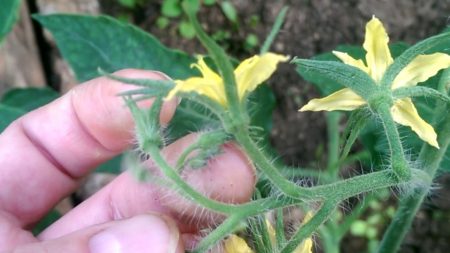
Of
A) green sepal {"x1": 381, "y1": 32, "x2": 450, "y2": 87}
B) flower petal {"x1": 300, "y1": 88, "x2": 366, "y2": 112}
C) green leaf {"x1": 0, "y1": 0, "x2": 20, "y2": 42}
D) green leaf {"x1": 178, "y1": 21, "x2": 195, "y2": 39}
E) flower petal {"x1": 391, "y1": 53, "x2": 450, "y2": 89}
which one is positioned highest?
green sepal {"x1": 381, "y1": 32, "x2": 450, "y2": 87}

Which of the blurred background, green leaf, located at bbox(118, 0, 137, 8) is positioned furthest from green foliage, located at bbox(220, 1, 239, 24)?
green leaf, located at bbox(118, 0, 137, 8)

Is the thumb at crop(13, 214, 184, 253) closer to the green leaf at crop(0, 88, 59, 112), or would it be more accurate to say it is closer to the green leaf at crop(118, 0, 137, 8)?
the green leaf at crop(0, 88, 59, 112)

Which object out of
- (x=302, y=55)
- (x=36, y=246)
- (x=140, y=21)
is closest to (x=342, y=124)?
(x=302, y=55)

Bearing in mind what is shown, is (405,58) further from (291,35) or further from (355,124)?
(291,35)

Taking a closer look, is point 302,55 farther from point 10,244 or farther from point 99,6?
point 10,244

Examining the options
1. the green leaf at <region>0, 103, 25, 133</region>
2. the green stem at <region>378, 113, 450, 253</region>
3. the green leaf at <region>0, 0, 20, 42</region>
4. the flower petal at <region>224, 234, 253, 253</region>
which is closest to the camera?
the flower petal at <region>224, 234, 253, 253</region>

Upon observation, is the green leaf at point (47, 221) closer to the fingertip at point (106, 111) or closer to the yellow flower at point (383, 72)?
the fingertip at point (106, 111)

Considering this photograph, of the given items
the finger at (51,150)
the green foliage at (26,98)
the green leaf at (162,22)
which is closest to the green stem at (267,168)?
the finger at (51,150)
